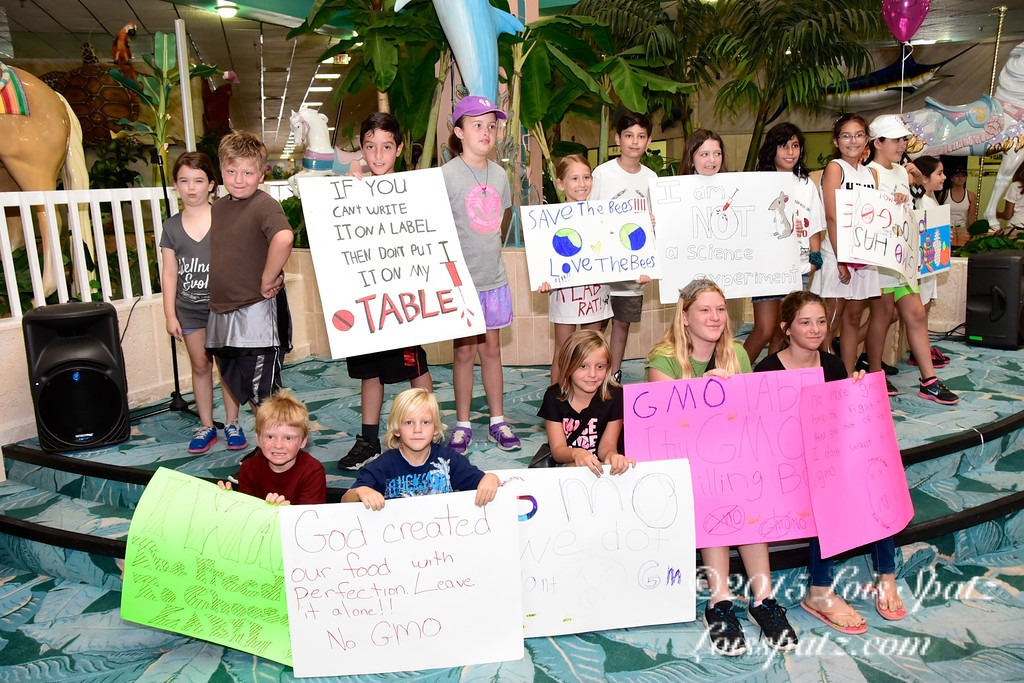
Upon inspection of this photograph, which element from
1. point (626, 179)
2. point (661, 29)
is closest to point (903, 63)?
point (661, 29)

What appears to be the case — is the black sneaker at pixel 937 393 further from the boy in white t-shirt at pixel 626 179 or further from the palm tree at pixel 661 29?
the palm tree at pixel 661 29

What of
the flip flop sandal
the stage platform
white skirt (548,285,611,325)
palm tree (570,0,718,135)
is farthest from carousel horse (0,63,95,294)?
palm tree (570,0,718,135)

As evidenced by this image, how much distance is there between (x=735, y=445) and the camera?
2740 mm

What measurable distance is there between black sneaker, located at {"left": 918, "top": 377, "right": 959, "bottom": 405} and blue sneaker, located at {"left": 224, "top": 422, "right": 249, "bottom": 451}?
3.39 meters

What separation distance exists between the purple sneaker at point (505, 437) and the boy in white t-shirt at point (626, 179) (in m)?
0.56

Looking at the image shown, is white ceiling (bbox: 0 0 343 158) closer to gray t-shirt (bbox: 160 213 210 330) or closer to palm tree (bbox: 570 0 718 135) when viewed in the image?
palm tree (bbox: 570 0 718 135)

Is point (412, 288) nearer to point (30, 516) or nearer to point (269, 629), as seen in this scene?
point (269, 629)

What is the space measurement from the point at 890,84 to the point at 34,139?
8.66 meters

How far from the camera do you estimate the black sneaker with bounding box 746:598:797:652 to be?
2605mm

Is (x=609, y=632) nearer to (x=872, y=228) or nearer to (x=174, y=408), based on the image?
(x=872, y=228)

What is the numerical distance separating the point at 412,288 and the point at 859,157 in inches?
89.0

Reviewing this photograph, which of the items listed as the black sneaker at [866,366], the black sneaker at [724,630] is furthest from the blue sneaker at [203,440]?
the black sneaker at [866,366]

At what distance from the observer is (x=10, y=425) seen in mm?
4113

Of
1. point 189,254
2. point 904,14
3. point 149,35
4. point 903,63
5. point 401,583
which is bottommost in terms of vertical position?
point 401,583
